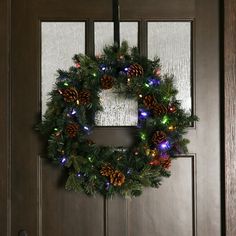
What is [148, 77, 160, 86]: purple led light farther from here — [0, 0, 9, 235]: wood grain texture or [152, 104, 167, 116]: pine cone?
[0, 0, 9, 235]: wood grain texture

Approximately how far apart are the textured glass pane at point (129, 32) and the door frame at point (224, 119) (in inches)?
13.8

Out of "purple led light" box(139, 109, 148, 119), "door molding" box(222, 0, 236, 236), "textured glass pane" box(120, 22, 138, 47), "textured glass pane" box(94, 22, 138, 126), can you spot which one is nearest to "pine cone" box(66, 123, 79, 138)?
"textured glass pane" box(94, 22, 138, 126)

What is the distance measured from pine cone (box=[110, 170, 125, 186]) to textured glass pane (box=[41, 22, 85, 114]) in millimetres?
409

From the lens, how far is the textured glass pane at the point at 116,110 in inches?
76.9

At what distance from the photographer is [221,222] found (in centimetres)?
196

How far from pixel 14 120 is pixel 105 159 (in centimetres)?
42

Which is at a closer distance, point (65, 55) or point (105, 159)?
point (105, 159)

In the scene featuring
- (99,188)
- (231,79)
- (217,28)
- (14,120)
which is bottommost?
(99,188)

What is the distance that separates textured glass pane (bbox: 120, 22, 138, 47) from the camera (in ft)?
6.53

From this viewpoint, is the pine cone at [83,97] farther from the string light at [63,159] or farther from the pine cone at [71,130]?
the string light at [63,159]

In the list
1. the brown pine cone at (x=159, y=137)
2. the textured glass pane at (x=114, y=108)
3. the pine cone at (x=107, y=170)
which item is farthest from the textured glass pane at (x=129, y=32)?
the pine cone at (x=107, y=170)

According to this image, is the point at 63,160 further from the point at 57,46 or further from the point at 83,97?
the point at 57,46

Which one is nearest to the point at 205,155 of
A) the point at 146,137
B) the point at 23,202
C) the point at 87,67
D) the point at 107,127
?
the point at 146,137

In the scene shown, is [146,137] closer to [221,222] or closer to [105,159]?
[105,159]
